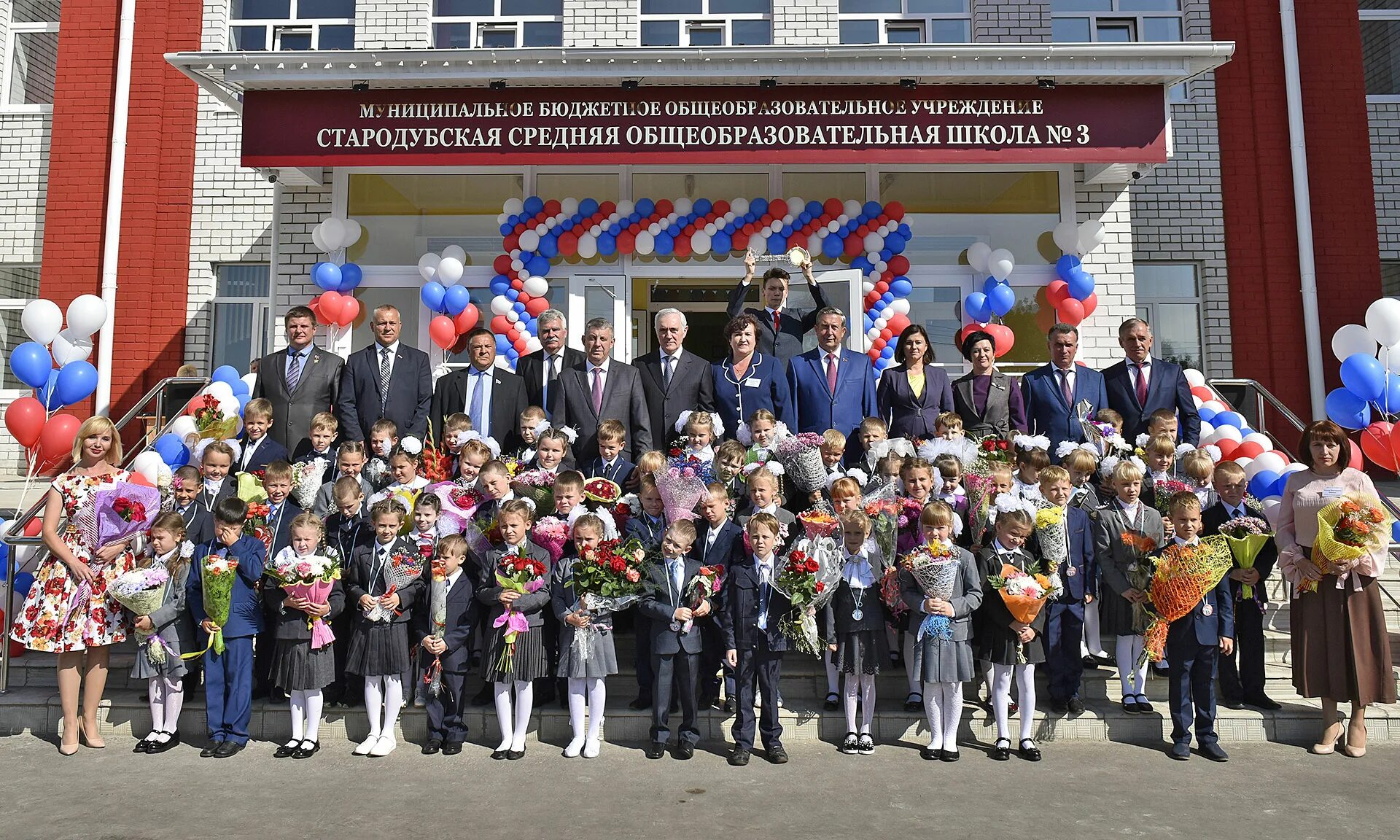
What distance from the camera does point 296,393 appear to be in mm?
6844

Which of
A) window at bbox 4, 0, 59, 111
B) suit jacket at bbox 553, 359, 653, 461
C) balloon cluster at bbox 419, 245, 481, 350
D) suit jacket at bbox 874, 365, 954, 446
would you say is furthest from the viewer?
window at bbox 4, 0, 59, 111

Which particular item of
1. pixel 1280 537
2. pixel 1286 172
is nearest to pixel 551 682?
pixel 1280 537

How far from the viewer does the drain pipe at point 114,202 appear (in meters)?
11.1

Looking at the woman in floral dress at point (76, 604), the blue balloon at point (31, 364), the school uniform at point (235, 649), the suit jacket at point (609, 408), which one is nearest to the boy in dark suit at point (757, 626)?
the suit jacket at point (609, 408)

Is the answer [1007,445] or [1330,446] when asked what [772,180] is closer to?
[1007,445]

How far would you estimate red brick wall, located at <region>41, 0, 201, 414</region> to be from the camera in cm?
1134

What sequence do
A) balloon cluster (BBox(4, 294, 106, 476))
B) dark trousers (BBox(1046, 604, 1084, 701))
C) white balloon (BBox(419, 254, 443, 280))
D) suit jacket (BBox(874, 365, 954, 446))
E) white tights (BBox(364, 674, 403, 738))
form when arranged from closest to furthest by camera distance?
1. white tights (BBox(364, 674, 403, 738))
2. dark trousers (BBox(1046, 604, 1084, 701))
3. suit jacket (BBox(874, 365, 954, 446))
4. balloon cluster (BBox(4, 294, 106, 476))
5. white balloon (BBox(419, 254, 443, 280))

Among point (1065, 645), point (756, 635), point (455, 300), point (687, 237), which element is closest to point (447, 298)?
point (455, 300)

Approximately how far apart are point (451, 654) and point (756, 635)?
163 cm

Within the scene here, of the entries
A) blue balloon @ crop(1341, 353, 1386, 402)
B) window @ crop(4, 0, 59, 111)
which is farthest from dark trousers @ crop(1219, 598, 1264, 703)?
window @ crop(4, 0, 59, 111)

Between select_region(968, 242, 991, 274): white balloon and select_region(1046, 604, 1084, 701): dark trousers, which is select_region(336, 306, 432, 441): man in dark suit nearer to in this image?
select_region(1046, 604, 1084, 701): dark trousers

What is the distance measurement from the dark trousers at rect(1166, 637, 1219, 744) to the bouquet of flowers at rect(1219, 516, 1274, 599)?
1.73ft

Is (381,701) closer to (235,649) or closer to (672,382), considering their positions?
(235,649)

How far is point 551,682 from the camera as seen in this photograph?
5.69 meters
